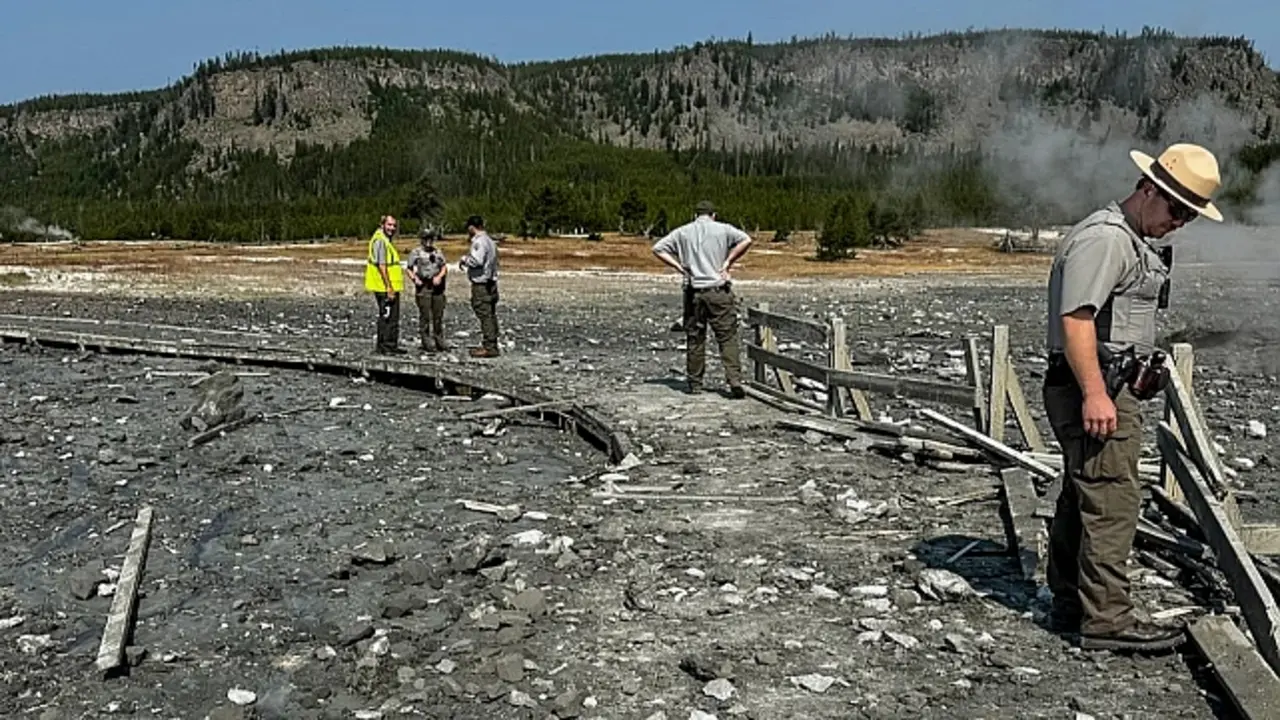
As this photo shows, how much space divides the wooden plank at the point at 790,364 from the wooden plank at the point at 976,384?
160 cm

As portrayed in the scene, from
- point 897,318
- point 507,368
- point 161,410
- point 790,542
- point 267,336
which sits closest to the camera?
point 790,542

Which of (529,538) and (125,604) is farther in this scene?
(529,538)

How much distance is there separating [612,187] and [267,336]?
427 ft

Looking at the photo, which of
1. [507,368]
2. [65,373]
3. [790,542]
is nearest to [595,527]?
[790,542]

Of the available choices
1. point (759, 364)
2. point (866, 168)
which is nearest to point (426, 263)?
point (759, 364)

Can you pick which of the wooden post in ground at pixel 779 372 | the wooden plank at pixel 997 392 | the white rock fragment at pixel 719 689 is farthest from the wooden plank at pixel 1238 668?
the wooden post in ground at pixel 779 372

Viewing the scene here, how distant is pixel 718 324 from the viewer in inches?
491

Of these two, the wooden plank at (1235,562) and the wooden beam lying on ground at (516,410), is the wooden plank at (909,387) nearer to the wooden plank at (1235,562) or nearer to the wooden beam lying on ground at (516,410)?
the wooden beam lying on ground at (516,410)

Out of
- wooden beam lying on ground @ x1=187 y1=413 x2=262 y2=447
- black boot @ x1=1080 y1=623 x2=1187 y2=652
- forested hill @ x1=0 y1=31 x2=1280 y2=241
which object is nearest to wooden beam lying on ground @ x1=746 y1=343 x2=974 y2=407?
black boot @ x1=1080 y1=623 x2=1187 y2=652

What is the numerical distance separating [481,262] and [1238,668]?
12.7m

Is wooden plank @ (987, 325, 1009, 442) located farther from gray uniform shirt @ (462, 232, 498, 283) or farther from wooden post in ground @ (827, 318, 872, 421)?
gray uniform shirt @ (462, 232, 498, 283)

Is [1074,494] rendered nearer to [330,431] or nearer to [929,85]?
[330,431]

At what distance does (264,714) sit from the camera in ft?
17.5

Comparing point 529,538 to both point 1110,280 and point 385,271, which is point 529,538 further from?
point 385,271
